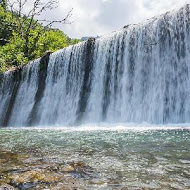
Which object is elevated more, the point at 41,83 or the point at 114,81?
the point at 41,83

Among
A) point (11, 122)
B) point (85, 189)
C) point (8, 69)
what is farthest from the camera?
point (8, 69)

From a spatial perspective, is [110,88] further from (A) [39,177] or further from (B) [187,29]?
(A) [39,177]

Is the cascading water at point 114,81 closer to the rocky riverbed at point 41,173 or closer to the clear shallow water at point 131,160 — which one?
the clear shallow water at point 131,160

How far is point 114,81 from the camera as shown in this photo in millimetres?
19766

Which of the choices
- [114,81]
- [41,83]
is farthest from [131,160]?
[41,83]

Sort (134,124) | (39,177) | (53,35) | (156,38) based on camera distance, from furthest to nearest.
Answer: (53,35)
(156,38)
(134,124)
(39,177)

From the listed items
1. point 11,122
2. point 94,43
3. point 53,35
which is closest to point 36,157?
point 94,43

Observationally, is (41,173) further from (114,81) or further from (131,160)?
(114,81)

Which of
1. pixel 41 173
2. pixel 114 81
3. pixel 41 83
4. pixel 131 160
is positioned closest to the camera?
pixel 41 173

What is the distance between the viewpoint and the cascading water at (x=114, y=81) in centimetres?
1666

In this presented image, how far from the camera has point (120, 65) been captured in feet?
65.2

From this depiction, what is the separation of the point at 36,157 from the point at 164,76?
1148 cm

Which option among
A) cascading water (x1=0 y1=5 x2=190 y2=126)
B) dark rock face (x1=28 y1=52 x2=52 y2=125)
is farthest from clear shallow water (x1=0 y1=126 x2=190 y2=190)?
dark rock face (x1=28 y1=52 x2=52 y2=125)

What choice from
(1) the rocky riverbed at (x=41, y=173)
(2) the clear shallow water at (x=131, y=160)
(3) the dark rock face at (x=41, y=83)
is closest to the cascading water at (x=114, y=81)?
(3) the dark rock face at (x=41, y=83)
